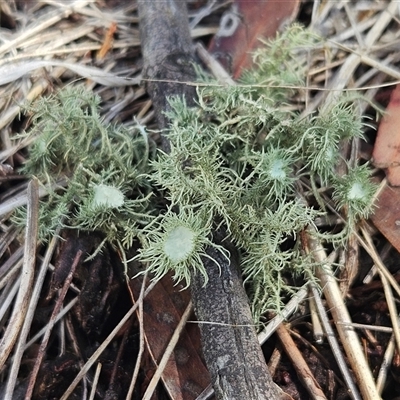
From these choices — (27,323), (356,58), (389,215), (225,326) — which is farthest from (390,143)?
(27,323)

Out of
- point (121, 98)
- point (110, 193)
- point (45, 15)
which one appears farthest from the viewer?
point (45, 15)

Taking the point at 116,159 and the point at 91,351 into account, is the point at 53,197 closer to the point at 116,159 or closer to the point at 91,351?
the point at 116,159

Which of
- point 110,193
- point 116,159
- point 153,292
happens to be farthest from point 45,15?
point 153,292

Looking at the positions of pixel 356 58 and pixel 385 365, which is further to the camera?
pixel 356 58

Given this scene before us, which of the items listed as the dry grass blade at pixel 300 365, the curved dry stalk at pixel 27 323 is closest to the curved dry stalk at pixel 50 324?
the curved dry stalk at pixel 27 323

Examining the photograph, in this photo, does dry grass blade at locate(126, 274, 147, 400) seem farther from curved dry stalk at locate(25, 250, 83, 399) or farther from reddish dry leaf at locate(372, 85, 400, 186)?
reddish dry leaf at locate(372, 85, 400, 186)

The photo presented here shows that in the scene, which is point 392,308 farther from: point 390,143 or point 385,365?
point 390,143
